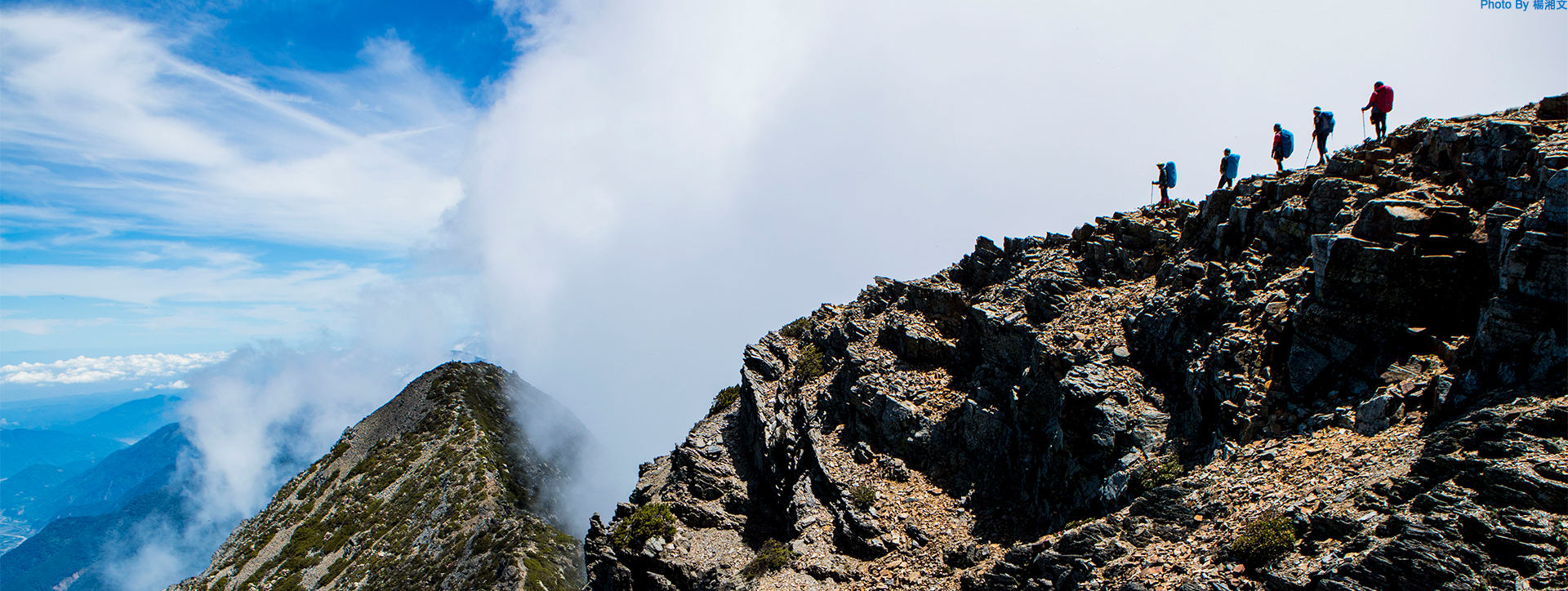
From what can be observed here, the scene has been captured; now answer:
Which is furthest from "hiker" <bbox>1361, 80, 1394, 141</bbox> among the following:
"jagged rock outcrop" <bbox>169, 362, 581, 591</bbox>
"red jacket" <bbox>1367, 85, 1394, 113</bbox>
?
"jagged rock outcrop" <bbox>169, 362, 581, 591</bbox>

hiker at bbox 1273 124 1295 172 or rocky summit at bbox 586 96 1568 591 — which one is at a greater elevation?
hiker at bbox 1273 124 1295 172

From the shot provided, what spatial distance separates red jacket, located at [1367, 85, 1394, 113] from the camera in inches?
896

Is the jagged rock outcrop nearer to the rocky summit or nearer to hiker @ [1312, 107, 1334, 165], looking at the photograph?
the rocky summit

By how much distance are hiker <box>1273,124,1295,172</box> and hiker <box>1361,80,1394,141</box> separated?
8.53ft

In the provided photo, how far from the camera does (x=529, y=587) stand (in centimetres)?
5788

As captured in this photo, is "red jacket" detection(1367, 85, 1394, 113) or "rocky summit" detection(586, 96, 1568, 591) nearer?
"rocky summit" detection(586, 96, 1568, 591)

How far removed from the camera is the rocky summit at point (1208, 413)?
1384cm

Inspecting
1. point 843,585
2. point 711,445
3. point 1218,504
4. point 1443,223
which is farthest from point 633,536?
point 1443,223

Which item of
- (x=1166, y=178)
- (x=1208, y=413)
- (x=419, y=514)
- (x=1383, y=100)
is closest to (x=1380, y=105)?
(x=1383, y=100)

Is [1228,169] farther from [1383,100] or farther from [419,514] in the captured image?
[419,514]

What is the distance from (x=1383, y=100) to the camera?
22.9 m

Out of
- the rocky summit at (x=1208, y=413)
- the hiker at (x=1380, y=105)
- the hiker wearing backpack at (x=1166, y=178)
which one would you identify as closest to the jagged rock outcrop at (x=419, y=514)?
the rocky summit at (x=1208, y=413)

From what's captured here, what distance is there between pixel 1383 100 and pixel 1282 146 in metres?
3.24

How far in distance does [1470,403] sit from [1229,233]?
1083 centimetres
